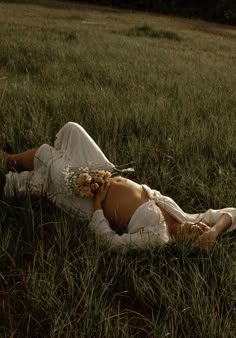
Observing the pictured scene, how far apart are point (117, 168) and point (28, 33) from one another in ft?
23.1

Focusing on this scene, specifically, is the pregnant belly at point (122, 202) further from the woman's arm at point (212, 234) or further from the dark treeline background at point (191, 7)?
the dark treeline background at point (191, 7)

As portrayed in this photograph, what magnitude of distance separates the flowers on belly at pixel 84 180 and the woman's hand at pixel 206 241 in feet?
1.98

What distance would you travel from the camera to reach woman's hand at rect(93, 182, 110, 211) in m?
2.49

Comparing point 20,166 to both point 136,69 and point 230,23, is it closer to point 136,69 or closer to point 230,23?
point 136,69

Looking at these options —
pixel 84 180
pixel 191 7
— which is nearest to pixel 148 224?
pixel 84 180

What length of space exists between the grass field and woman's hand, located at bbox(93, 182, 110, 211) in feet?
0.42

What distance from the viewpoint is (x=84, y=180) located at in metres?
2.50

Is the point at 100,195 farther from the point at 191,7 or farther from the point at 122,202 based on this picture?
the point at 191,7

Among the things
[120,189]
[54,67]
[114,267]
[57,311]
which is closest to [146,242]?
[114,267]

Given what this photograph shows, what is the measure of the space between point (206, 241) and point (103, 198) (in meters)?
0.60

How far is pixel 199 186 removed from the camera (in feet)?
9.37

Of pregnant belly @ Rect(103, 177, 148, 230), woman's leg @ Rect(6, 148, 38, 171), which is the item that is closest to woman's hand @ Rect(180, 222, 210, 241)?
pregnant belly @ Rect(103, 177, 148, 230)

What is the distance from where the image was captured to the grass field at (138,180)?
184cm

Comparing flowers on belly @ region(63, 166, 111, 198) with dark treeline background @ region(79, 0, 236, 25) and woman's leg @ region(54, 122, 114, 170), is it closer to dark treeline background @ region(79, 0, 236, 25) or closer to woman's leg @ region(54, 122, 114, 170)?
woman's leg @ region(54, 122, 114, 170)
